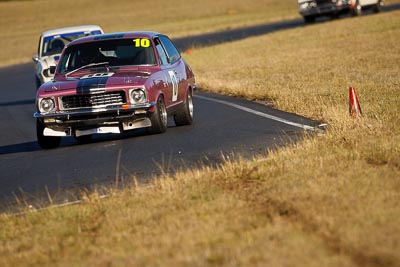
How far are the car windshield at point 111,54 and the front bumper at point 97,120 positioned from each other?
1.19 meters

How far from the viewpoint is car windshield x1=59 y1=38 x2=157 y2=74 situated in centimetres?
1370

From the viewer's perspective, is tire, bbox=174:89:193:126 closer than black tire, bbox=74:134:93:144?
No

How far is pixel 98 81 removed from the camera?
42.0 ft

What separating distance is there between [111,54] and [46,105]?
1.46m

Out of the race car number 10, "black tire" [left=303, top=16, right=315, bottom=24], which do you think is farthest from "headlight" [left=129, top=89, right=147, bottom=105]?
"black tire" [left=303, top=16, right=315, bottom=24]

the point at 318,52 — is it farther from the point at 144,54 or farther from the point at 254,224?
the point at 254,224

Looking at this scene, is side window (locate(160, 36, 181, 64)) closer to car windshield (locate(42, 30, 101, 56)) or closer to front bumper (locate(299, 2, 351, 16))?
car windshield (locate(42, 30, 101, 56))

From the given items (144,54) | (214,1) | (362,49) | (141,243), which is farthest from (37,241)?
(214,1)

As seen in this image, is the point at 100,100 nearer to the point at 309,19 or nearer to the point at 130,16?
the point at 309,19

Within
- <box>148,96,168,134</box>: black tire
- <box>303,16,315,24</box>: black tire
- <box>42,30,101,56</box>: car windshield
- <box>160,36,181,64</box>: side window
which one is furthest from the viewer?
<box>303,16,315,24</box>: black tire

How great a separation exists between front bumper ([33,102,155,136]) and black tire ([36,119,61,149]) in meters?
0.13

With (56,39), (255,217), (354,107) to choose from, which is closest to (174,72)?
(354,107)

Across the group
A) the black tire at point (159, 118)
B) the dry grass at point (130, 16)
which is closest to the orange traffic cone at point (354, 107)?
the black tire at point (159, 118)

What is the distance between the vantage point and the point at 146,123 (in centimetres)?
1270
